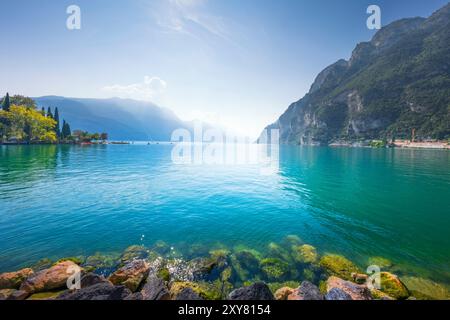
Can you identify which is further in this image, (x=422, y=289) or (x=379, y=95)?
(x=379, y=95)

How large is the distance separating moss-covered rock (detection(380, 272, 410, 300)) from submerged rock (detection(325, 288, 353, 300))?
8.65ft

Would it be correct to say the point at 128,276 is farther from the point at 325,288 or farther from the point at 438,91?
the point at 438,91

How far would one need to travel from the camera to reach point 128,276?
859cm

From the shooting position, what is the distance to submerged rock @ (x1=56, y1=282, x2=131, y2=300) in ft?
20.9

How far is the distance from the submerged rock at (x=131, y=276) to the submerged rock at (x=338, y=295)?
8.15 meters

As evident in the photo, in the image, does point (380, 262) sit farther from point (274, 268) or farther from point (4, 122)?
point (4, 122)

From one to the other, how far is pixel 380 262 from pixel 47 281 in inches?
674

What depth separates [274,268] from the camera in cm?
1029

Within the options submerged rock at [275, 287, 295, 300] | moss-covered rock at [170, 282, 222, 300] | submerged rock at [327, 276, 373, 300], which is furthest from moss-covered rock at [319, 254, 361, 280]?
moss-covered rock at [170, 282, 222, 300]

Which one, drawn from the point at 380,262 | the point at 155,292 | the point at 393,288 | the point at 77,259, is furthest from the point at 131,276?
the point at 380,262

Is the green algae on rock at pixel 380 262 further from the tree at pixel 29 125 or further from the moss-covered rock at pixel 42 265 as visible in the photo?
the tree at pixel 29 125

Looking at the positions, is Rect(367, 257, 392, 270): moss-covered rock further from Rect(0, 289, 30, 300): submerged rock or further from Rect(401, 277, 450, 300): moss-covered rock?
Rect(0, 289, 30, 300): submerged rock
